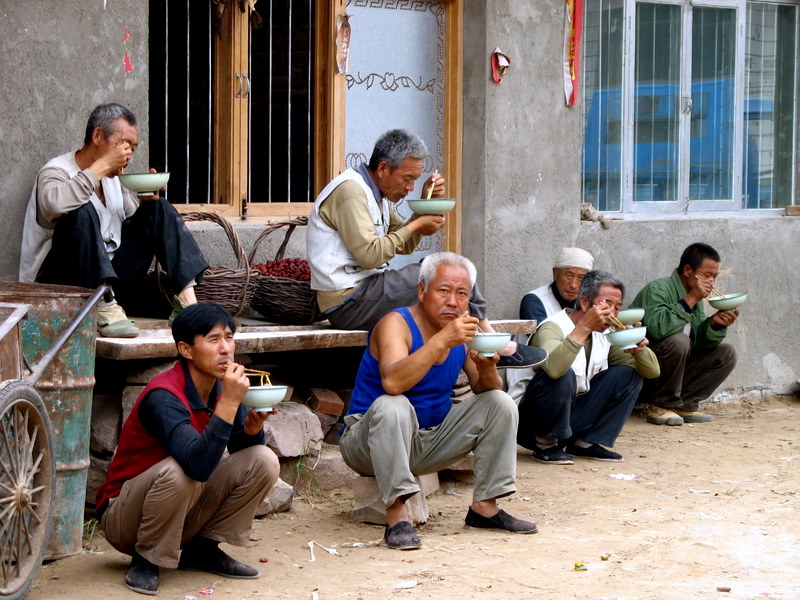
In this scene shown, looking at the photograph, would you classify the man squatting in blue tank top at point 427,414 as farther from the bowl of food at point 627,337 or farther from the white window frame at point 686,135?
the white window frame at point 686,135

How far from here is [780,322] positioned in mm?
8969

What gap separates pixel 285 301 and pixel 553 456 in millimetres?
1749

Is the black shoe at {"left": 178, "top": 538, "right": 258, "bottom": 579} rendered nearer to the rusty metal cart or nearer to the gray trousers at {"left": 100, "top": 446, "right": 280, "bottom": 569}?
the gray trousers at {"left": 100, "top": 446, "right": 280, "bottom": 569}

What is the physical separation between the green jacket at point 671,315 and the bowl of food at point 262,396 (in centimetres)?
409

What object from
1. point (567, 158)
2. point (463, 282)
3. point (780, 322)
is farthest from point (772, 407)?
point (463, 282)

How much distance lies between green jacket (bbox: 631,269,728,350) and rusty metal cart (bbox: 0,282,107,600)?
420 centimetres

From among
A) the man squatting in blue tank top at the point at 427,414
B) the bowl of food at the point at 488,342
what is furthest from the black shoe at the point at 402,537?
the bowl of food at the point at 488,342

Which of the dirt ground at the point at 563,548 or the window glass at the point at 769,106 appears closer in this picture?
the dirt ground at the point at 563,548

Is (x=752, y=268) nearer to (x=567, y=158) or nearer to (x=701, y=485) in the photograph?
(x=567, y=158)

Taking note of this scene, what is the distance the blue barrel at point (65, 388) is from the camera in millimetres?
4363

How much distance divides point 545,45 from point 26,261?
3.79 metres

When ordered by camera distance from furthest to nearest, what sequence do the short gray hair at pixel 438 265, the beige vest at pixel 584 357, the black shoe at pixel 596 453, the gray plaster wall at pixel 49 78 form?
the black shoe at pixel 596 453
the beige vest at pixel 584 357
the gray plaster wall at pixel 49 78
the short gray hair at pixel 438 265

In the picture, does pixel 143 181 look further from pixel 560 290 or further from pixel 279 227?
pixel 560 290

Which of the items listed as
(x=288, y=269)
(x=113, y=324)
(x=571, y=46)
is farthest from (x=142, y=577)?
(x=571, y=46)
